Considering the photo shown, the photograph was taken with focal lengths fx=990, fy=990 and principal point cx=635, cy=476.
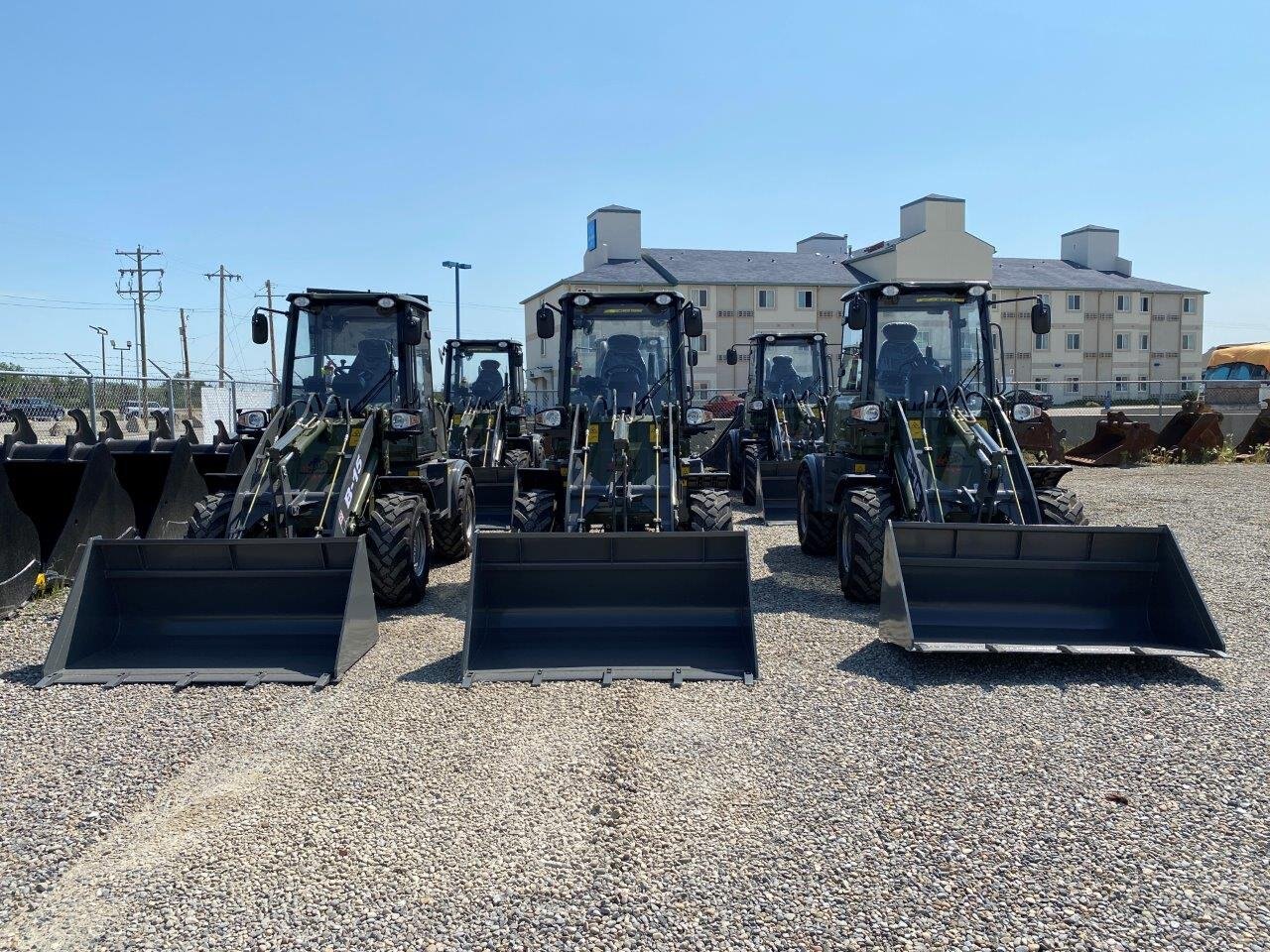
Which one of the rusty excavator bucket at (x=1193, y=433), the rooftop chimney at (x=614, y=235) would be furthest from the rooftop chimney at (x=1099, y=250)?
the rusty excavator bucket at (x=1193, y=433)

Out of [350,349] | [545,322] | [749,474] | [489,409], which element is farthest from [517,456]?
[545,322]

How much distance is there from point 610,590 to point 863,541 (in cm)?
226

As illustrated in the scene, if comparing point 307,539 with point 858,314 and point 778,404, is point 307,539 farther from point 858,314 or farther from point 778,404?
point 778,404

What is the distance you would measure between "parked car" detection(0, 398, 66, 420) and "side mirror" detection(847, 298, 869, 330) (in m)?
11.9

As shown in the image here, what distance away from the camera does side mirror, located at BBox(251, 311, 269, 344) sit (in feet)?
29.5

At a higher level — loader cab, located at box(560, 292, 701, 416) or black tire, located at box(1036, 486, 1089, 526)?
loader cab, located at box(560, 292, 701, 416)

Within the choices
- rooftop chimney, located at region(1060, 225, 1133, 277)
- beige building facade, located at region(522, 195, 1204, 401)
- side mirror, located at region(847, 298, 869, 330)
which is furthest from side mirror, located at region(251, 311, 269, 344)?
rooftop chimney, located at region(1060, 225, 1133, 277)

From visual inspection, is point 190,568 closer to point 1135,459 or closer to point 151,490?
point 151,490

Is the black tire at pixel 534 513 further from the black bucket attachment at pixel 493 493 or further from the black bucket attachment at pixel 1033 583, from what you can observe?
the black bucket attachment at pixel 493 493

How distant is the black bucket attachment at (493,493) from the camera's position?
12641 millimetres

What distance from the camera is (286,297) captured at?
8906 millimetres

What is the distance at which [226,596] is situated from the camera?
6371 millimetres

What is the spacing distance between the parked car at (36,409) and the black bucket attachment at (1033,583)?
43.5 feet

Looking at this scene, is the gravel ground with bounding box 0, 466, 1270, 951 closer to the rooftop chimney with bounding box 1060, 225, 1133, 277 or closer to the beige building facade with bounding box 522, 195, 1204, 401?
the beige building facade with bounding box 522, 195, 1204, 401
